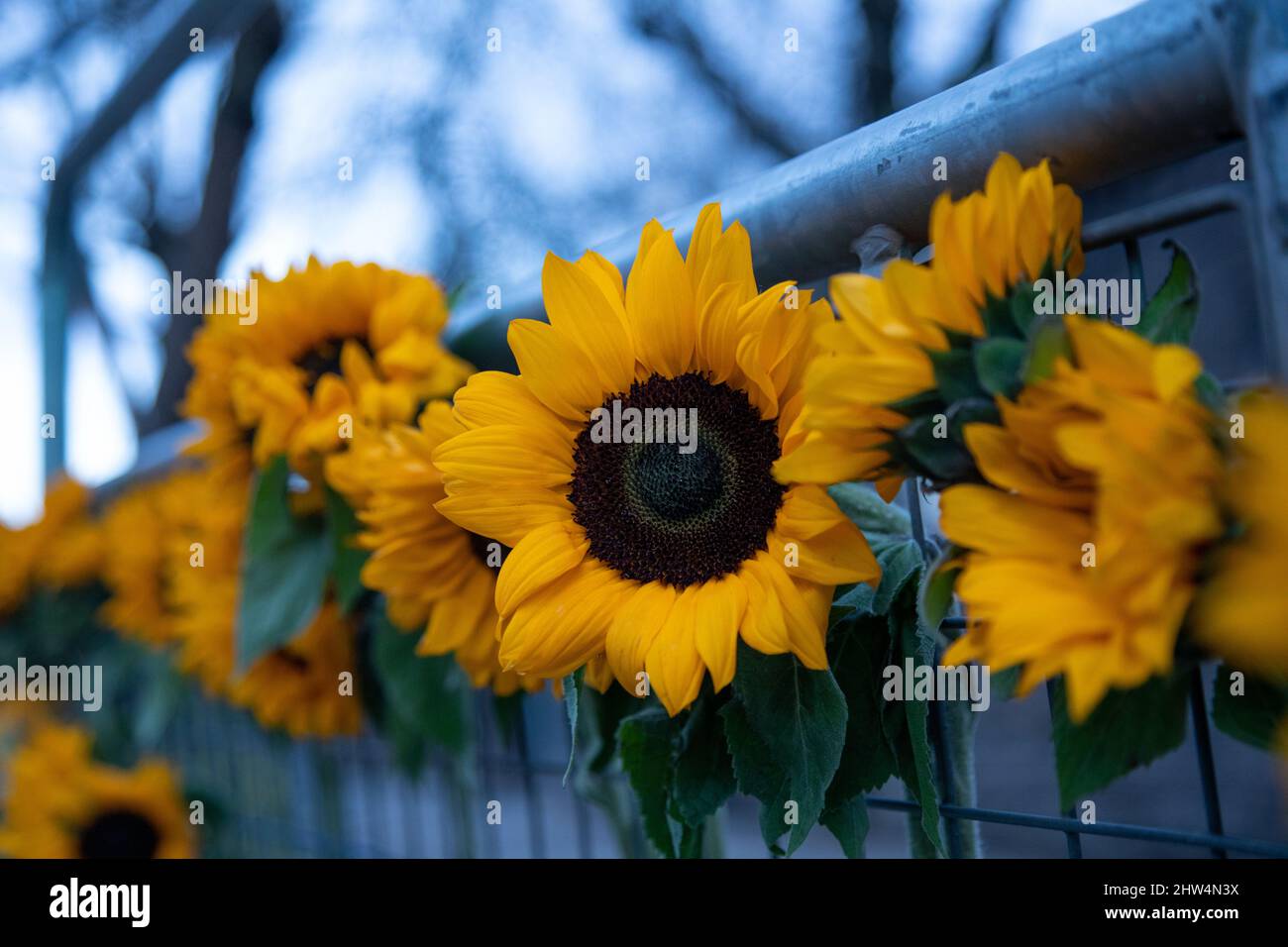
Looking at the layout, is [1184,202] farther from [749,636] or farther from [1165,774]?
[1165,774]

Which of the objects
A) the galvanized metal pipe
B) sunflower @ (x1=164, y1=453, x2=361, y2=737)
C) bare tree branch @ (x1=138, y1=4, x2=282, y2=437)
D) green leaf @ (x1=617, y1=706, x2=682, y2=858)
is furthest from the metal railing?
bare tree branch @ (x1=138, y1=4, x2=282, y2=437)

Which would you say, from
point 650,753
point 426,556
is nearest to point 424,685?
point 426,556

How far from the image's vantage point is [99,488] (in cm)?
170

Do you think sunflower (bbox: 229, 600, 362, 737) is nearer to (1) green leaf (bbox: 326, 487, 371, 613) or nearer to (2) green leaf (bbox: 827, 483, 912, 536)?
(1) green leaf (bbox: 326, 487, 371, 613)

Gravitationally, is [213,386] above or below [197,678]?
above

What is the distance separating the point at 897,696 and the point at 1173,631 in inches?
7.7

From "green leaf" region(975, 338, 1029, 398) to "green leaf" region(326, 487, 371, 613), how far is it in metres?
0.52

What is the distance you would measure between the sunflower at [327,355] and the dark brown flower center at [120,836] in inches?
28.8

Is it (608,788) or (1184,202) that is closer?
(1184,202)

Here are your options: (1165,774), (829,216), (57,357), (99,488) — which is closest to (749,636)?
(829,216)

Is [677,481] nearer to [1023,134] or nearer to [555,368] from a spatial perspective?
[555,368]

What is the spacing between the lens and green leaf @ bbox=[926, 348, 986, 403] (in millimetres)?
345

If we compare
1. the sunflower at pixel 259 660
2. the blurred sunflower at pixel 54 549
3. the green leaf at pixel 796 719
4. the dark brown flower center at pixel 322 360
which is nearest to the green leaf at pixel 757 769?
the green leaf at pixel 796 719

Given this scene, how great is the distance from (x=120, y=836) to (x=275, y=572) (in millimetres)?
690
